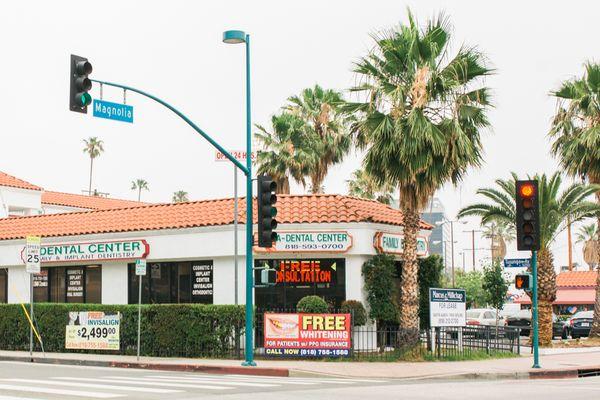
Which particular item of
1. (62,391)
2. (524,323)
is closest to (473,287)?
(524,323)

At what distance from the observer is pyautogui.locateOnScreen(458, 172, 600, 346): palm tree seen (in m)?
31.0

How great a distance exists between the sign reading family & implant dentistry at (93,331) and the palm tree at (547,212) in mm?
13596

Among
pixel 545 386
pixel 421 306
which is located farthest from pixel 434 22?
pixel 545 386

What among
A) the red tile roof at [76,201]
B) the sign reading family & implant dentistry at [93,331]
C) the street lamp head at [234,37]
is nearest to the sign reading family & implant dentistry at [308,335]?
the sign reading family & implant dentistry at [93,331]

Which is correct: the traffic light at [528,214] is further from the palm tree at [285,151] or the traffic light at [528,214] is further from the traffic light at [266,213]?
the palm tree at [285,151]

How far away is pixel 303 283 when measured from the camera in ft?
91.9

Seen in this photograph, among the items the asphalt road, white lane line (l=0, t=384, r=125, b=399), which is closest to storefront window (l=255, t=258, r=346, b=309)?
the asphalt road

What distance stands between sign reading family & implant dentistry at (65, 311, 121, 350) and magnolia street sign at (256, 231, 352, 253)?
5504mm

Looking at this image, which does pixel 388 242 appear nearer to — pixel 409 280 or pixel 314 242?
pixel 314 242

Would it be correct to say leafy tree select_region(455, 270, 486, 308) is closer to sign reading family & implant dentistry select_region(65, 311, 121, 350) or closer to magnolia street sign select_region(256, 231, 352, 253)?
magnolia street sign select_region(256, 231, 352, 253)

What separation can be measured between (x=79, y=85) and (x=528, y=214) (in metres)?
11.9

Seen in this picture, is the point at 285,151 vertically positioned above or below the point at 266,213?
above

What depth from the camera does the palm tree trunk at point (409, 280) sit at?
82.4 feet

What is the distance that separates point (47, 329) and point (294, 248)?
8.75 m
